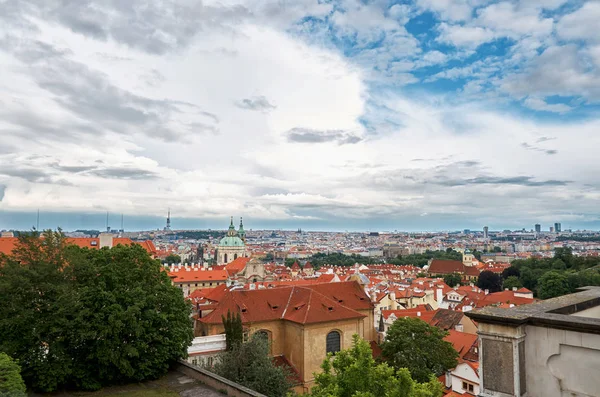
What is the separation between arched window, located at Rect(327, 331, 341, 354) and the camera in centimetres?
3334

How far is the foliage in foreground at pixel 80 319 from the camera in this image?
65.7 feet

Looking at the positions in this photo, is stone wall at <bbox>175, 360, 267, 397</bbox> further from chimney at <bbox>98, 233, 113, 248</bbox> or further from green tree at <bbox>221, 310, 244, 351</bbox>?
chimney at <bbox>98, 233, 113, 248</bbox>

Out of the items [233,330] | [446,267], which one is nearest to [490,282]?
[446,267]

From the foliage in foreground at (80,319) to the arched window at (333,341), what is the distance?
45.3 ft

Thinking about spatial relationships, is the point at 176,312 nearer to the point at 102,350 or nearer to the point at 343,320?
the point at 102,350

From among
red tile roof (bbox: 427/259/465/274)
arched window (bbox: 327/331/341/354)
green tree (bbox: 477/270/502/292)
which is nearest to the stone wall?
arched window (bbox: 327/331/341/354)

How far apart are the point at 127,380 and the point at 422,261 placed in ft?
499

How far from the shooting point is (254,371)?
2291 centimetres

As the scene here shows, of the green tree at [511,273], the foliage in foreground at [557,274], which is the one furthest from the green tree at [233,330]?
the green tree at [511,273]

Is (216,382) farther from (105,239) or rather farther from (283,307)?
(105,239)

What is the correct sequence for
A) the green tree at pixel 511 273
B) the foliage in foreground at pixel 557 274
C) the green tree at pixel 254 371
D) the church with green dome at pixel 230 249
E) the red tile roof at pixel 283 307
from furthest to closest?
the church with green dome at pixel 230 249 < the green tree at pixel 511 273 < the foliage in foreground at pixel 557 274 < the red tile roof at pixel 283 307 < the green tree at pixel 254 371

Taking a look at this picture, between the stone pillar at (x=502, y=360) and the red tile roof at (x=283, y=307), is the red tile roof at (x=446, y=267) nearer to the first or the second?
the red tile roof at (x=283, y=307)

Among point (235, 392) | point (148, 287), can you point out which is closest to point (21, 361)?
point (148, 287)

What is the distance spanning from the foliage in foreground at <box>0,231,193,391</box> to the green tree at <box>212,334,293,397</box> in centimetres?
280
